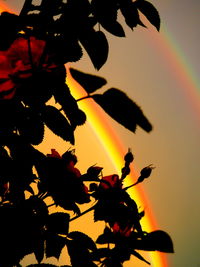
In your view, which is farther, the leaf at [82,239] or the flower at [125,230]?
the flower at [125,230]

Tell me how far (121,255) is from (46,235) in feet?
1.10

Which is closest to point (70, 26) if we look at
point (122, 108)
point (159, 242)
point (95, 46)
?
point (95, 46)

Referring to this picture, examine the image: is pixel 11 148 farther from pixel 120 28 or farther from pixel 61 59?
pixel 120 28

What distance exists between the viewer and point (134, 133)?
1.73ft

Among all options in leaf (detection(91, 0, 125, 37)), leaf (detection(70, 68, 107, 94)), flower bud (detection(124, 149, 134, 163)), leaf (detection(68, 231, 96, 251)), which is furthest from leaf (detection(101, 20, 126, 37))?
flower bud (detection(124, 149, 134, 163))

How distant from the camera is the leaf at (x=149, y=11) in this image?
0.72 meters

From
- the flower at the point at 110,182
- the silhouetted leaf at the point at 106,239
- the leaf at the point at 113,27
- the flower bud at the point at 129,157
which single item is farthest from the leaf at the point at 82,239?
the leaf at the point at 113,27

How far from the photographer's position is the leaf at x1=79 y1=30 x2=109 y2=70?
0.63 meters

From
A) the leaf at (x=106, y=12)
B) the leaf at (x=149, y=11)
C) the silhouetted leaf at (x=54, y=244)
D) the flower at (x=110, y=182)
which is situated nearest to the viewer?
the leaf at (x=106, y=12)

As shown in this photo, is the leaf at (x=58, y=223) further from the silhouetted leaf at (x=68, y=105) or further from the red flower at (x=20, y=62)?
the red flower at (x=20, y=62)

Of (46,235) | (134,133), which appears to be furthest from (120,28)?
(46,235)

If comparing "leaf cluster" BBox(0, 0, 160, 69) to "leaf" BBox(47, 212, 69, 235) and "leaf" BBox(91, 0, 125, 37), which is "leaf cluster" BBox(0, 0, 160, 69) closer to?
"leaf" BBox(91, 0, 125, 37)

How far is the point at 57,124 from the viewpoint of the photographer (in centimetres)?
68

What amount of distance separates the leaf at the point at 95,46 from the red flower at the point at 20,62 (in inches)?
4.1
